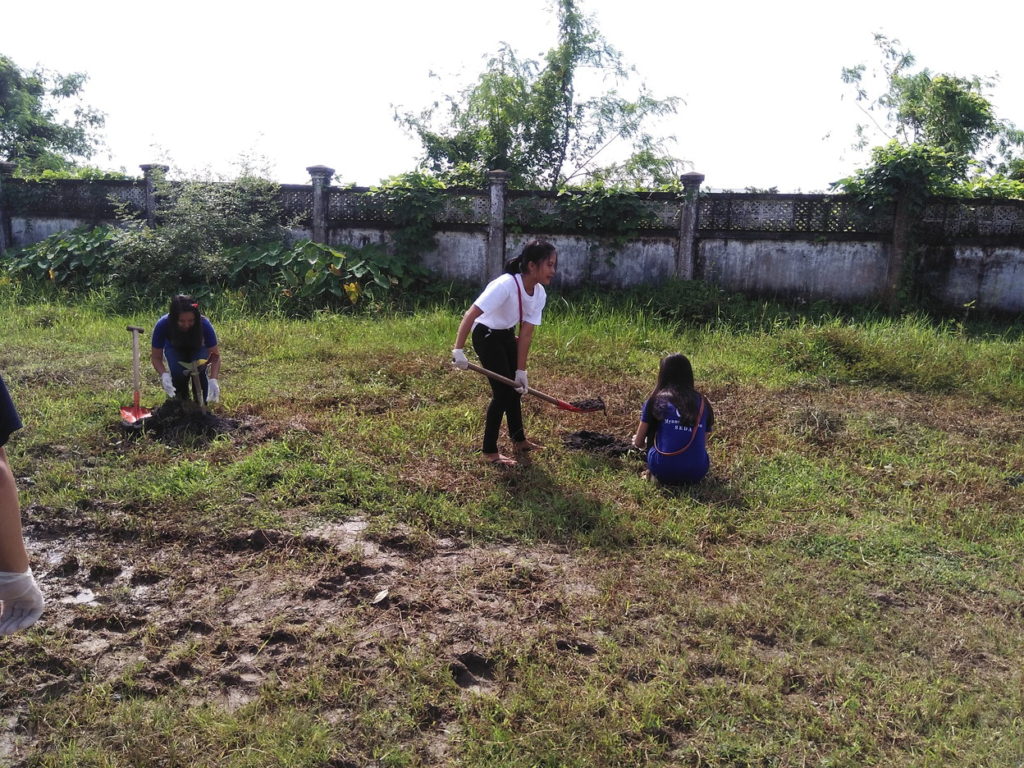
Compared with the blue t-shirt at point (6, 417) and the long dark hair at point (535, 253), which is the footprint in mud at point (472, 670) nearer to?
the blue t-shirt at point (6, 417)

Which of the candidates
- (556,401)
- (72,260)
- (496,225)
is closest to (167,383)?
(556,401)

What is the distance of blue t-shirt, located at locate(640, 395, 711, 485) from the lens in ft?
16.8

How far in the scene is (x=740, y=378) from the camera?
811cm

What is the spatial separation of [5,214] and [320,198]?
5516 mm

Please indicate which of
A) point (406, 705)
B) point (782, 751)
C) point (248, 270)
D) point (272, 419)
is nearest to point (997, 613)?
point (782, 751)

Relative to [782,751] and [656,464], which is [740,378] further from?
[782,751]

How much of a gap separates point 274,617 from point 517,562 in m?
1.23

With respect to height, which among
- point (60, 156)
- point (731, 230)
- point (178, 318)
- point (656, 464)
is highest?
point (60, 156)

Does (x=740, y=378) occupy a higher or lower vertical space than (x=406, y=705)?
higher

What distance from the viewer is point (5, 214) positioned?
13.2 m

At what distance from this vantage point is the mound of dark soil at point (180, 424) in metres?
5.82

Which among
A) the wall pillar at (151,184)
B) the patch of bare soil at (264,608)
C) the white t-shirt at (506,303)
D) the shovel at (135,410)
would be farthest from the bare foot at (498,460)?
the wall pillar at (151,184)

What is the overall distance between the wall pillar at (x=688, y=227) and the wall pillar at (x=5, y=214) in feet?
34.5

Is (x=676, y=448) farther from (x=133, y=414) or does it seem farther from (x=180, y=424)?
(x=133, y=414)
